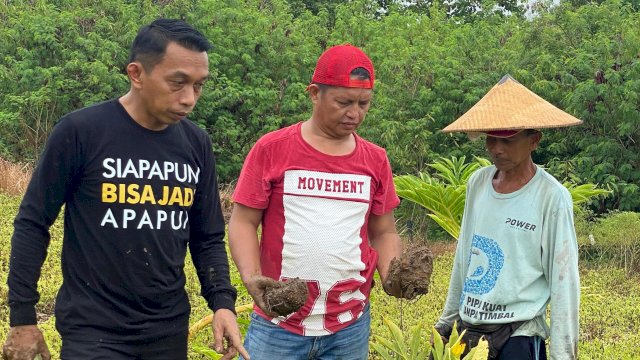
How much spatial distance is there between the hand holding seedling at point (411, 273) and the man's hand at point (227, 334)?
0.58 metres

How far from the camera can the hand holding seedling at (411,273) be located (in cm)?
310

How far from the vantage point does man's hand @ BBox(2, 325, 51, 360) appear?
259 cm

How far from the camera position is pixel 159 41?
109 inches

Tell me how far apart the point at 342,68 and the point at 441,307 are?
14.7 ft

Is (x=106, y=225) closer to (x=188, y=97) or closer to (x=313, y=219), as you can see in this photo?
(x=188, y=97)

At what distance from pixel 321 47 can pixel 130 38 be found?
12.5 feet

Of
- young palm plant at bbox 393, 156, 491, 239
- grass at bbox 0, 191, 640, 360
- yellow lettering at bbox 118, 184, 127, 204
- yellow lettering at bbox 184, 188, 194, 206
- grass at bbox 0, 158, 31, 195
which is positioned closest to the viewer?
yellow lettering at bbox 118, 184, 127, 204

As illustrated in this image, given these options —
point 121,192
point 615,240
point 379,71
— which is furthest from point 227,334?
point 379,71

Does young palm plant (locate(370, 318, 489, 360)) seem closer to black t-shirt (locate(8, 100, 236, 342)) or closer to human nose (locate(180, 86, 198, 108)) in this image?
black t-shirt (locate(8, 100, 236, 342))

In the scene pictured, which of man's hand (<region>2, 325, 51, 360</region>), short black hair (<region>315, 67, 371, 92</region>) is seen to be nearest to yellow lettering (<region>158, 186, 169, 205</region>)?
man's hand (<region>2, 325, 51, 360</region>)

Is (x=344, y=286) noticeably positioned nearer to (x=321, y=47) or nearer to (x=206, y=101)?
(x=206, y=101)

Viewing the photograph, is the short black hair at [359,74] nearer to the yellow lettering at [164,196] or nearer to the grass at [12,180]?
the yellow lettering at [164,196]

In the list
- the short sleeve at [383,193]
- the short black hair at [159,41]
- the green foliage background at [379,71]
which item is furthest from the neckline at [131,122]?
the green foliage background at [379,71]

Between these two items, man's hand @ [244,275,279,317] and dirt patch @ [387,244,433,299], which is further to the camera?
dirt patch @ [387,244,433,299]
